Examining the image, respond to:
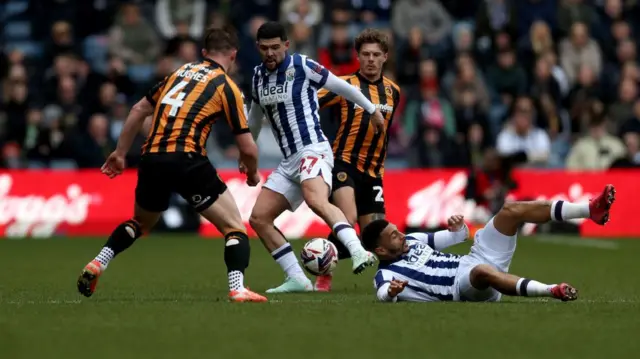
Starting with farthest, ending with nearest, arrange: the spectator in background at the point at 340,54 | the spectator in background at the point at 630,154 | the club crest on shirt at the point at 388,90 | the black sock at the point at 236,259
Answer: the spectator in background at the point at 630,154, the spectator in background at the point at 340,54, the club crest on shirt at the point at 388,90, the black sock at the point at 236,259

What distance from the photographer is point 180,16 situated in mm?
23969


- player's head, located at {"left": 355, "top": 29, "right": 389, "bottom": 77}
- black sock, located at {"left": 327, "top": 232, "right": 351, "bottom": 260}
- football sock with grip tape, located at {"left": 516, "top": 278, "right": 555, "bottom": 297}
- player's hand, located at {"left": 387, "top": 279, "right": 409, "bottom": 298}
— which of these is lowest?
black sock, located at {"left": 327, "top": 232, "right": 351, "bottom": 260}

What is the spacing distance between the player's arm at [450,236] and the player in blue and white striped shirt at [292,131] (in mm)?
728

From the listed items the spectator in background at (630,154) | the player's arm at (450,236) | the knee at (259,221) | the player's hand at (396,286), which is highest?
the player's arm at (450,236)

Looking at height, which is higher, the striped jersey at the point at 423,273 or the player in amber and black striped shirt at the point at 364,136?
the player in amber and black striped shirt at the point at 364,136

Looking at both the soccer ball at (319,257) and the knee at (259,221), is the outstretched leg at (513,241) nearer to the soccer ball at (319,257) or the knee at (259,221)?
the soccer ball at (319,257)

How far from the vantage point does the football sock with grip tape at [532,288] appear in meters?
9.75

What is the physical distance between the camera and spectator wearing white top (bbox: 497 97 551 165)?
2216 cm

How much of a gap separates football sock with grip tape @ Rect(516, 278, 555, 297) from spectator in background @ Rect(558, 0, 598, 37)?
1556 cm

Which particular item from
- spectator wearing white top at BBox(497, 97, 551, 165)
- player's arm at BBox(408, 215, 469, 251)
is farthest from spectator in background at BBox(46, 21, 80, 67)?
player's arm at BBox(408, 215, 469, 251)

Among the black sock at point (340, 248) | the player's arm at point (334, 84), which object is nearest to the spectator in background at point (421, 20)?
the black sock at point (340, 248)

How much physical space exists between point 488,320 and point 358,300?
2052 millimetres

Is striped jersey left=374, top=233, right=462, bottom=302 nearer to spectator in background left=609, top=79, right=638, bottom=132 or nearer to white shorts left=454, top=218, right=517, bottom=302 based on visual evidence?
white shorts left=454, top=218, right=517, bottom=302

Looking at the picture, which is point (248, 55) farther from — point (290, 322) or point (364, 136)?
point (290, 322)
